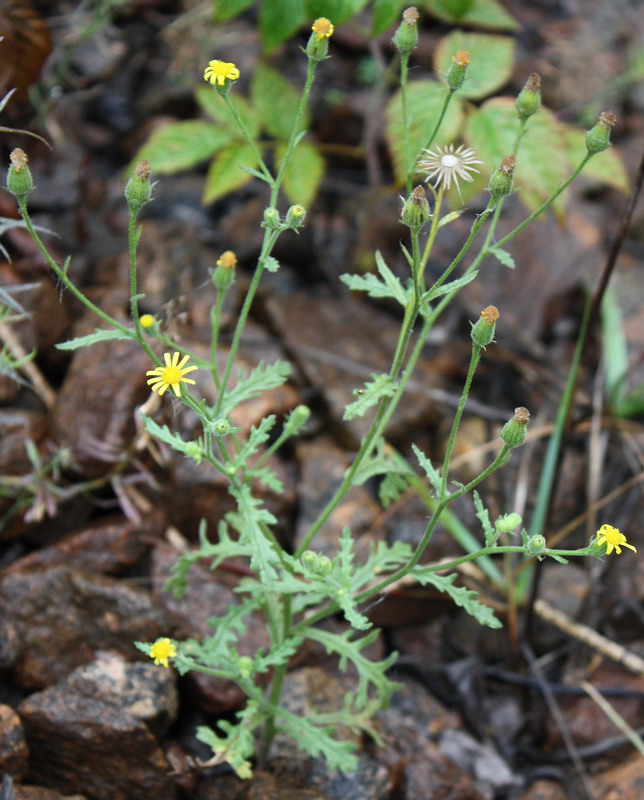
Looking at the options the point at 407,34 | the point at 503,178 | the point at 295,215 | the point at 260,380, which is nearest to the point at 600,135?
the point at 503,178

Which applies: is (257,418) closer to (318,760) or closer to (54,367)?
(54,367)

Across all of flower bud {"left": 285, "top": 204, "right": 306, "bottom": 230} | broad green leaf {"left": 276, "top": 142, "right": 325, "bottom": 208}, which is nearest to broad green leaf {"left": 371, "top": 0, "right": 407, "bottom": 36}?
broad green leaf {"left": 276, "top": 142, "right": 325, "bottom": 208}

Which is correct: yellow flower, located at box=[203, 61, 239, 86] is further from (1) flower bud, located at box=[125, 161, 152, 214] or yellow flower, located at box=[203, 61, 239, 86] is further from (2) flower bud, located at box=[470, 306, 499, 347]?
(2) flower bud, located at box=[470, 306, 499, 347]

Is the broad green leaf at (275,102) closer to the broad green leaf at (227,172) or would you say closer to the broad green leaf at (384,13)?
the broad green leaf at (227,172)

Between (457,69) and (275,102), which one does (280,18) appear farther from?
(457,69)

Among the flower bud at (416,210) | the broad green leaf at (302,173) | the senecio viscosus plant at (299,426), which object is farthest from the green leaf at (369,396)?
the broad green leaf at (302,173)

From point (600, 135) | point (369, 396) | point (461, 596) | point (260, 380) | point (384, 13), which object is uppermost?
point (384, 13)
